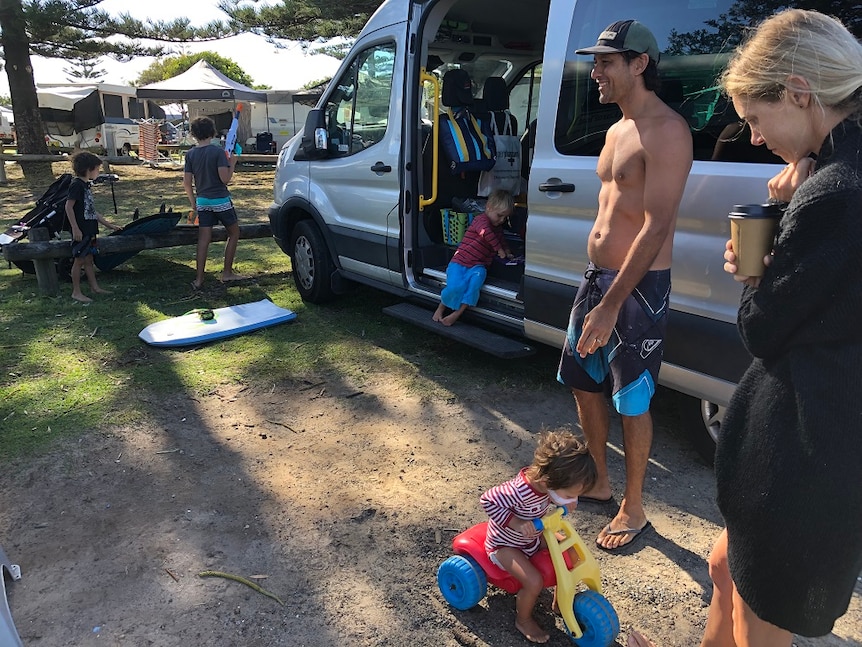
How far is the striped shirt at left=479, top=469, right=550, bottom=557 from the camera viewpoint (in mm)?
2205

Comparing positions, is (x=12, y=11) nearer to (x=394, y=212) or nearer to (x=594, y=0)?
(x=394, y=212)

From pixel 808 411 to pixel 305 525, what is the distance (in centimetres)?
220

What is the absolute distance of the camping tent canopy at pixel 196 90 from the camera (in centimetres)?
2100

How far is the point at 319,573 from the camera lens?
2592 millimetres

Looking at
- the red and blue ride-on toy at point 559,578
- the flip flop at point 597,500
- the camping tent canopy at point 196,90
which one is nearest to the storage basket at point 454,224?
the flip flop at point 597,500

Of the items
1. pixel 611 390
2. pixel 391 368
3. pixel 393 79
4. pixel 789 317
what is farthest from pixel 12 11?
pixel 789 317

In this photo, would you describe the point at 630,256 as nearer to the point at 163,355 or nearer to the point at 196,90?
the point at 163,355

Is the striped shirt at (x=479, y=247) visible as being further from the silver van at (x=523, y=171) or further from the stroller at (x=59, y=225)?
the stroller at (x=59, y=225)

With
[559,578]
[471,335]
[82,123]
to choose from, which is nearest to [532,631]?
[559,578]

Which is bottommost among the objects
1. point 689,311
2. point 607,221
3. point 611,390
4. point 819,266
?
point 611,390

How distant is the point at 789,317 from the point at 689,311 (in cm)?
176

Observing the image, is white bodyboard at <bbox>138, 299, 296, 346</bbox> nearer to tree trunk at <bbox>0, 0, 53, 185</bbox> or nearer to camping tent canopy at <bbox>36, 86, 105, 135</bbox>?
tree trunk at <bbox>0, 0, 53, 185</bbox>

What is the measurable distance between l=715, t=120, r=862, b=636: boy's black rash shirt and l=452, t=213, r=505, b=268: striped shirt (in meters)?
3.13

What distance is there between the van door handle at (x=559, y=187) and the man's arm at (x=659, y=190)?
34.6 inches
